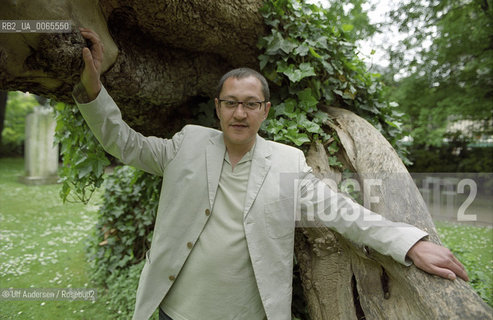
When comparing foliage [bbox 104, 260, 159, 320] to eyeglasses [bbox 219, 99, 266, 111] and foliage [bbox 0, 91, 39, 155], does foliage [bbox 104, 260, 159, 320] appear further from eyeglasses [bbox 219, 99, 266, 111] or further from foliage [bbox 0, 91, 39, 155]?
foliage [bbox 0, 91, 39, 155]

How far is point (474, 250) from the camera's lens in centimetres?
548

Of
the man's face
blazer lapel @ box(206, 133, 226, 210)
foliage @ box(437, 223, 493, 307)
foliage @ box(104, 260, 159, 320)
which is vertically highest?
the man's face

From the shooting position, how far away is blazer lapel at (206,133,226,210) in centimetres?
190

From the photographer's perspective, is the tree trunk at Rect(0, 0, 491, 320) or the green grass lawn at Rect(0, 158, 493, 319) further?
the green grass lawn at Rect(0, 158, 493, 319)

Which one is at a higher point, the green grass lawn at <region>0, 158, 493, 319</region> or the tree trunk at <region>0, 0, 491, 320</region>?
the tree trunk at <region>0, 0, 491, 320</region>

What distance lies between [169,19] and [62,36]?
0.77 meters

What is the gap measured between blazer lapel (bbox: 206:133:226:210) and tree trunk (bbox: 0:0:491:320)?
764mm

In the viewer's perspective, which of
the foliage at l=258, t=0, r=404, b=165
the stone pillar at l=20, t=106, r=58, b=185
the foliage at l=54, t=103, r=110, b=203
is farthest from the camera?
the stone pillar at l=20, t=106, r=58, b=185

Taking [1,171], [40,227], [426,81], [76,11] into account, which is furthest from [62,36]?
[1,171]

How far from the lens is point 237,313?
72.2 inches

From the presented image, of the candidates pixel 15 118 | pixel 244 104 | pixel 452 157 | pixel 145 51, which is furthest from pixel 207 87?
pixel 15 118

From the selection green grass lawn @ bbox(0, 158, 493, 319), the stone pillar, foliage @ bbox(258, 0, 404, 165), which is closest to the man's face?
foliage @ bbox(258, 0, 404, 165)

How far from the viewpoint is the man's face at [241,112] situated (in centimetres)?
187

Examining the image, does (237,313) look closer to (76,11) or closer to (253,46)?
(76,11)
